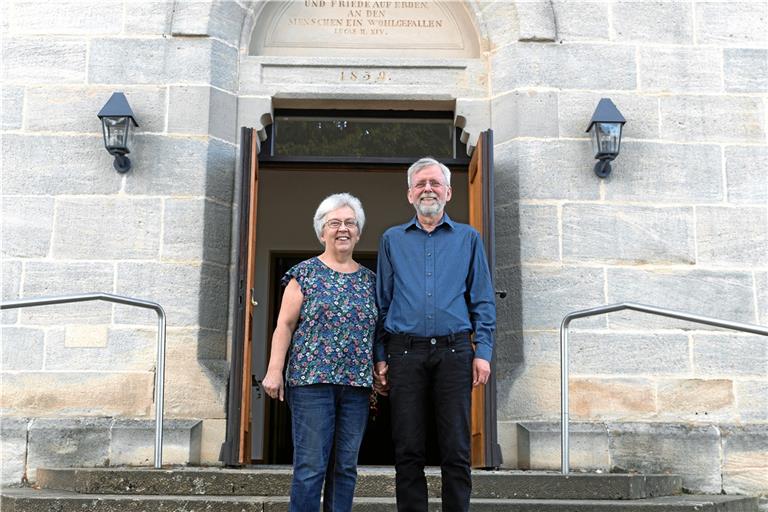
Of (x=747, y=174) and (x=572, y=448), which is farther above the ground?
(x=747, y=174)

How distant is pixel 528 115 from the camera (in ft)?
19.3

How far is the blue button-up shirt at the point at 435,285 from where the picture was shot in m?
3.45

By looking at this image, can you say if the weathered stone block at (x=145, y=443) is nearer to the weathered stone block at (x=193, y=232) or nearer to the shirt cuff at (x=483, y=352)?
the weathered stone block at (x=193, y=232)

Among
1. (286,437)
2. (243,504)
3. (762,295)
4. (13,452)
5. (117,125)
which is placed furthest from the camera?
(286,437)

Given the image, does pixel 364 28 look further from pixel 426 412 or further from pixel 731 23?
Result: pixel 426 412

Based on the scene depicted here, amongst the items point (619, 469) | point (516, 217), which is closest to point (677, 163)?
point (516, 217)

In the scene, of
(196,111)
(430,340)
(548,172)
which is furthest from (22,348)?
(548,172)

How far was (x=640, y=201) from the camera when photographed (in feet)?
19.0

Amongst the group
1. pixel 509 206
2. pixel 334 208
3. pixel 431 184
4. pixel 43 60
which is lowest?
pixel 334 208

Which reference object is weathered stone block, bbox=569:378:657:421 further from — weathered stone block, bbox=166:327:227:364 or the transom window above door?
weathered stone block, bbox=166:327:227:364

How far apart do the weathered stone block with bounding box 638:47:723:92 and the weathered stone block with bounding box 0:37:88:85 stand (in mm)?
3542

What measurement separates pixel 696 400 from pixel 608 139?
1629mm

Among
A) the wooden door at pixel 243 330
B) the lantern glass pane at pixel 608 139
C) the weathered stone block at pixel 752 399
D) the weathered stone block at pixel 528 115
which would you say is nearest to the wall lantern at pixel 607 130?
the lantern glass pane at pixel 608 139

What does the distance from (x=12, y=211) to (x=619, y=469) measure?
12.7ft
